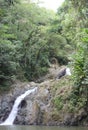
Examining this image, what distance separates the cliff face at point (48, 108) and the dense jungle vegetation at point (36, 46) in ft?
2.50

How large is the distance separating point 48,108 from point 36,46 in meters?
12.8

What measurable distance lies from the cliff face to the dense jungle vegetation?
30.0 inches

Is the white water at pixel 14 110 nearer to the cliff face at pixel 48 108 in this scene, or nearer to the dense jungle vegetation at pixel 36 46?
the cliff face at pixel 48 108

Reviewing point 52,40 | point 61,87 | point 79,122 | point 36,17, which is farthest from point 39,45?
point 79,122

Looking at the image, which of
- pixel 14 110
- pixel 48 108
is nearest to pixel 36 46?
pixel 14 110

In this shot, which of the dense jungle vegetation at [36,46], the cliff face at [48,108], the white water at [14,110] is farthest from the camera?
the white water at [14,110]

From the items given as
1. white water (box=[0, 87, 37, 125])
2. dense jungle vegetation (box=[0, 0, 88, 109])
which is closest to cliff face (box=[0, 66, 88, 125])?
white water (box=[0, 87, 37, 125])

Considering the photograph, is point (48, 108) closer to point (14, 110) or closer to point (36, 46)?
point (14, 110)

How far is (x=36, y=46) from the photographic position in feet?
111

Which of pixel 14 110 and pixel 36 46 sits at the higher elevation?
pixel 36 46

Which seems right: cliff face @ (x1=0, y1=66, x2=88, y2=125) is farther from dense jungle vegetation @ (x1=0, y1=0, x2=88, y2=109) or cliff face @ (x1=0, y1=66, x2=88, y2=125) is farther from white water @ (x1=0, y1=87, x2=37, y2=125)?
dense jungle vegetation @ (x1=0, y1=0, x2=88, y2=109)

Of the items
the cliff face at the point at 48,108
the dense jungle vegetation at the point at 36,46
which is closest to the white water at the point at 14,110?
the cliff face at the point at 48,108

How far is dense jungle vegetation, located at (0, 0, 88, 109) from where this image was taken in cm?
2136

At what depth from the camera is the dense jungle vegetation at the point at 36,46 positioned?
70.1ft
